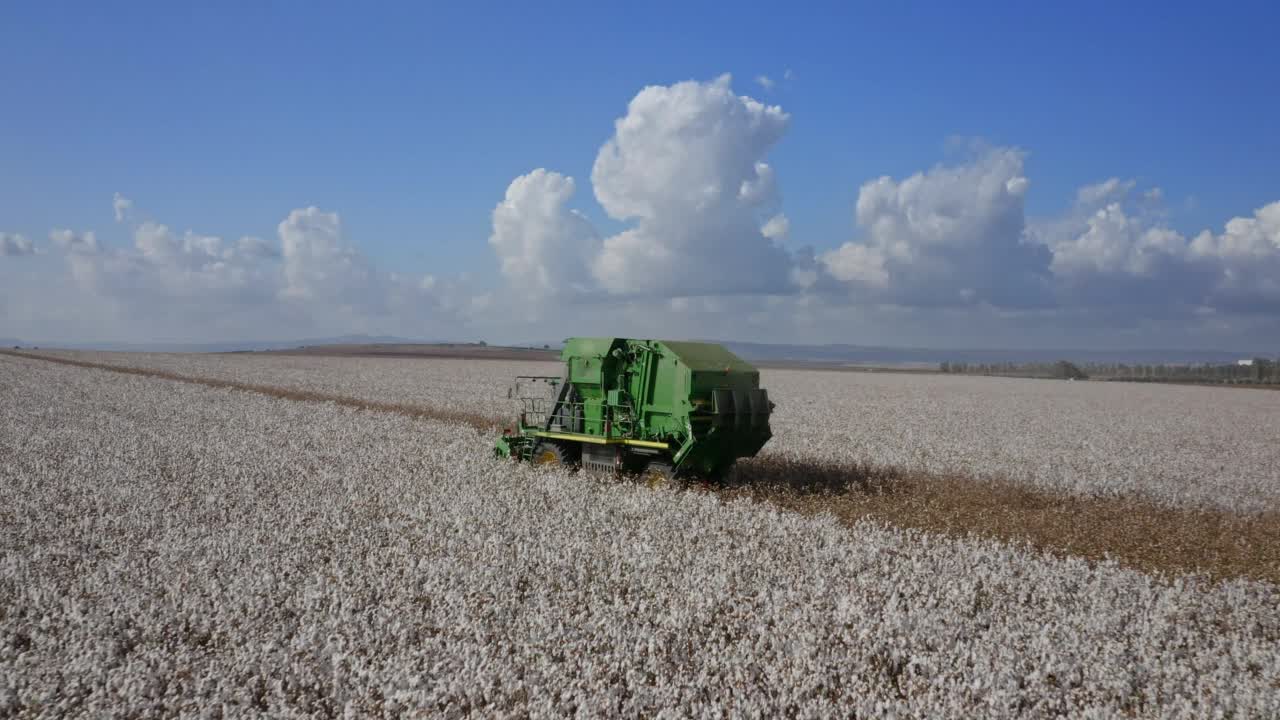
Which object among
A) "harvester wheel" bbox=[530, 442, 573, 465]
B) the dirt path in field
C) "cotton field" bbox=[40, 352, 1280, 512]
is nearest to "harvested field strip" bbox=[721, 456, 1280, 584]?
the dirt path in field

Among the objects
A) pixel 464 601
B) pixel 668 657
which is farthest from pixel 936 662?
pixel 464 601

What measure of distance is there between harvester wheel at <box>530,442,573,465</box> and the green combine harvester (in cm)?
2

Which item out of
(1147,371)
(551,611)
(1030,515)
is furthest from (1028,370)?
(551,611)

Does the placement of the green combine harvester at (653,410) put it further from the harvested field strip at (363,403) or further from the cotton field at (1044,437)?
the harvested field strip at (363,403)

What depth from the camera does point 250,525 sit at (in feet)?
34.4

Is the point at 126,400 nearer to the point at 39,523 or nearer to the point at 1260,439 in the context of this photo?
the point at 39,523

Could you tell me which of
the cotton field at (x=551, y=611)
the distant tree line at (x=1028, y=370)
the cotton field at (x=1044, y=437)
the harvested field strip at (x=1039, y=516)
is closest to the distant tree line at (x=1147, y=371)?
the distant tree line at (x=1028, y=370)

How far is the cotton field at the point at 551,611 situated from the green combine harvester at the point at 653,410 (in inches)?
39.1

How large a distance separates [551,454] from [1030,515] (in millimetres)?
7851

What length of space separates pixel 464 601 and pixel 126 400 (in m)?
26.0

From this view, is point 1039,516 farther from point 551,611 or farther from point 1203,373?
point 1203,373

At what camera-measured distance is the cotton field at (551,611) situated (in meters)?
5.91

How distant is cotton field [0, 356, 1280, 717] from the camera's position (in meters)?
5.91

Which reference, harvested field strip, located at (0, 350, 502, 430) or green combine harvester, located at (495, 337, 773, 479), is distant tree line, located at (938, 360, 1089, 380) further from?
green combine harvester, located at (495, 337, 773, 479)
